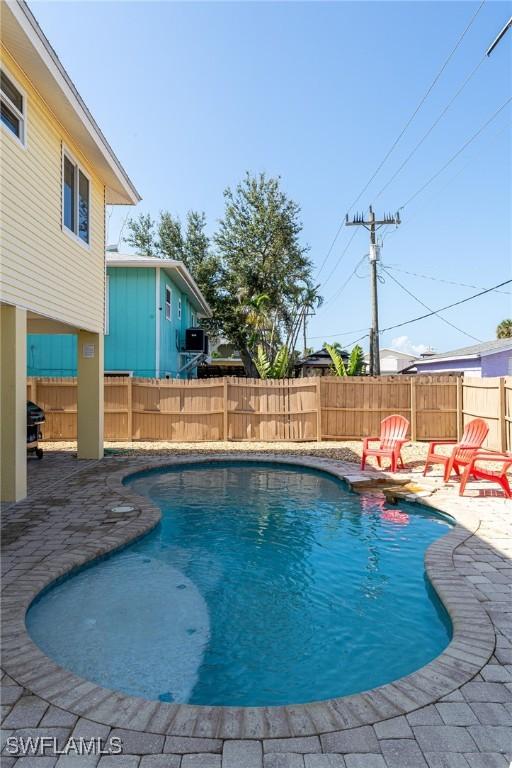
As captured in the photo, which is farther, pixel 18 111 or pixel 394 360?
pixel 394 360

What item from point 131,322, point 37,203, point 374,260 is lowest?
point 131,322

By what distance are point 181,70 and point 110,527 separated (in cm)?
1165

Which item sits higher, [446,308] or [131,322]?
[446,308]

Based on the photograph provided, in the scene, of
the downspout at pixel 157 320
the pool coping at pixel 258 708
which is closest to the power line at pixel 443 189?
the downspout at pixel 157 320

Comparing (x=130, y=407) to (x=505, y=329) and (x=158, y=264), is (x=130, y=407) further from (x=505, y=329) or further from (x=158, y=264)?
(x=505, y=329)

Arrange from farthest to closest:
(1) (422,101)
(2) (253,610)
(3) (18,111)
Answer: (1) (422,101) < (3) (18,111) < (2) (253,610)

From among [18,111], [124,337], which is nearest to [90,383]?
[18,111]

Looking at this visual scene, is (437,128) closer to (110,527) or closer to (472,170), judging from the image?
(472,170)

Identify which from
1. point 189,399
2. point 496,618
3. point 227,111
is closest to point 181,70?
point 227,111

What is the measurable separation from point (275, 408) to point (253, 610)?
9589mm

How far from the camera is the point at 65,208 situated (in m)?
8.08

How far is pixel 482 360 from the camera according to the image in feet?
73.1

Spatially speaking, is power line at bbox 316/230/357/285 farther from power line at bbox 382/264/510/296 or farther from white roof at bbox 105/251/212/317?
white roof at bbox 105/251/212/317

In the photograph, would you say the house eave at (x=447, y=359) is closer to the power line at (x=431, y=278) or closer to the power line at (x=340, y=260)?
the power line at (x=431, y=278)
